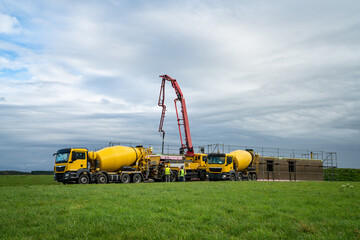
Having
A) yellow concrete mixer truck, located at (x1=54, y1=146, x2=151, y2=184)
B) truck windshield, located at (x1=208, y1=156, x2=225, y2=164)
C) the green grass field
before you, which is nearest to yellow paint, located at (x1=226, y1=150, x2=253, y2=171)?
truck windshield, located at (x1=208, y1=156, x2=225, y2=164)

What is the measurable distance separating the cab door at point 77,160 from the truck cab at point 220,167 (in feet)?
46.1

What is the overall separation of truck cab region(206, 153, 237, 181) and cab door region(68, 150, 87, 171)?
14.1 m

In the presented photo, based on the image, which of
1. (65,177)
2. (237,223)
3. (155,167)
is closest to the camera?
(237,223)

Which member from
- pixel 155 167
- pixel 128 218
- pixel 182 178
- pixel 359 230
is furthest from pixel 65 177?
pixel 359 230

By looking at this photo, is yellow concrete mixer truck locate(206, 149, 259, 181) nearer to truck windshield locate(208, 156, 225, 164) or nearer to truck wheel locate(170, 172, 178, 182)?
truck windshield locate(208, 156, 225, 164)

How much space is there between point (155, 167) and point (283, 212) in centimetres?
2542

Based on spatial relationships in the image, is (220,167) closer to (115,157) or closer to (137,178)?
(137,178)

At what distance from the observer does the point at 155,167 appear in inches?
1359

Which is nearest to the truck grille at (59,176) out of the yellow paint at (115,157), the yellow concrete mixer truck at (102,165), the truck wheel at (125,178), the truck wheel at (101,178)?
the yellow concrete mixer truck at (102,165)

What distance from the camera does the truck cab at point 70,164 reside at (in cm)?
→ 2691

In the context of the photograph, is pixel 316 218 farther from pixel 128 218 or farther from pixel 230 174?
pixel 230 174

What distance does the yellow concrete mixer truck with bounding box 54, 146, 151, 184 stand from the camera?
27.3 m

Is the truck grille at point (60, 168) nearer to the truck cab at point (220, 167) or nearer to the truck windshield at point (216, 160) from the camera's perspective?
the truck cab at point (220, 167)

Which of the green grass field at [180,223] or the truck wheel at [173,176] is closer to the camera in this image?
the green grass field at [180,223]
